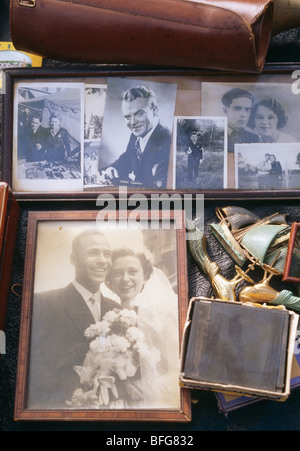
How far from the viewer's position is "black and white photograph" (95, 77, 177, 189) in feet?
4.05

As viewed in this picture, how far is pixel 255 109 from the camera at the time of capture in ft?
4.10

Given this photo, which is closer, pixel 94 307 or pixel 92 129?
pixel 94 307

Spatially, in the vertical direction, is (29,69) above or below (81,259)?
above

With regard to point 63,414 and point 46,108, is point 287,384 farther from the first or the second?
point 46,108

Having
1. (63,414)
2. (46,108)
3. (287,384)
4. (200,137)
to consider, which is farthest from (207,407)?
(46,108)

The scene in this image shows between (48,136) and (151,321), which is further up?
(48,136)

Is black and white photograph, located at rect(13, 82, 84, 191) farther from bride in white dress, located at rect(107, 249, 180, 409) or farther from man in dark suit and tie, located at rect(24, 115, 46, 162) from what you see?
bride in white dress, located at rect(107, 249, 180, 409)

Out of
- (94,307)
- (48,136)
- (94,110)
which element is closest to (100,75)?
(94,110)

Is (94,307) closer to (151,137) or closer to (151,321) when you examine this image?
(151,321)

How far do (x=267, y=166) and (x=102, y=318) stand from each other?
1.83 feet

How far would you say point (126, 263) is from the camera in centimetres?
118

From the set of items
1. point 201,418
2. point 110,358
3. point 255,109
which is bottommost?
point 201,418

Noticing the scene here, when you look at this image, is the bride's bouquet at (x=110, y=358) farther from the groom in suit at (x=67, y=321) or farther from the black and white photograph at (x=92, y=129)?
the black and white photograph at (x=92, y=129)
